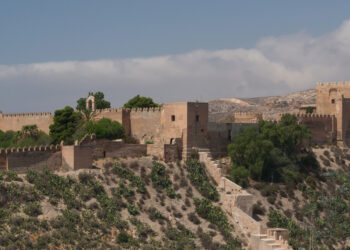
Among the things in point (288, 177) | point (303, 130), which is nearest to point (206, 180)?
point (288, 177)

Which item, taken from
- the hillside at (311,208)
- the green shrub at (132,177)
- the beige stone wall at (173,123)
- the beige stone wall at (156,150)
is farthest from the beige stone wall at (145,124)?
the hillside at (311,208)

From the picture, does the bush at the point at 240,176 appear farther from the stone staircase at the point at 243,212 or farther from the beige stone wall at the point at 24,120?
the beige stone wall at the point at 24,120

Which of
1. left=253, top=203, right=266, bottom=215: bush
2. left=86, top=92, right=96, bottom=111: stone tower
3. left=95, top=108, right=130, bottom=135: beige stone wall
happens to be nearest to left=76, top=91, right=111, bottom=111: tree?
left=86, top=92, right=96, bottom=111: stone tower

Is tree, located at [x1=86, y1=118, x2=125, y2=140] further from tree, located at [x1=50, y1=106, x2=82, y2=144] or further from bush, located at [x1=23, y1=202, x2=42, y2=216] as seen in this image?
bush, located at [x1=23, y1=202, x2=42, y2=216]

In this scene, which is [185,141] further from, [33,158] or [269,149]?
[33,158]

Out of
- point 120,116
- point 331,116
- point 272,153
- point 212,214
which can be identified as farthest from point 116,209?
point 331,116

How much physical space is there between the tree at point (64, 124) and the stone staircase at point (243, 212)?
9.83m

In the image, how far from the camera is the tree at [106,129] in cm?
4034

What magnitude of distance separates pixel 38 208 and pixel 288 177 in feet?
58.1

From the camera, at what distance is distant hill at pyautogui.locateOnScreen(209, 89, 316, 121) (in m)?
72.0

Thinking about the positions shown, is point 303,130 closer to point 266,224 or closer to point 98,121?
point 266,224

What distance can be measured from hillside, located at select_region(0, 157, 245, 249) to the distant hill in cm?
3258

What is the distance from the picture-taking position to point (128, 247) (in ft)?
98.7

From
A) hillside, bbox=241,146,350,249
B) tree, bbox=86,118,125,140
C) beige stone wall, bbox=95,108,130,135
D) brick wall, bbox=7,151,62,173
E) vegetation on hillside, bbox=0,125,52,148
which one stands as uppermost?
beige stone wall, bbox=95,108,130,135
